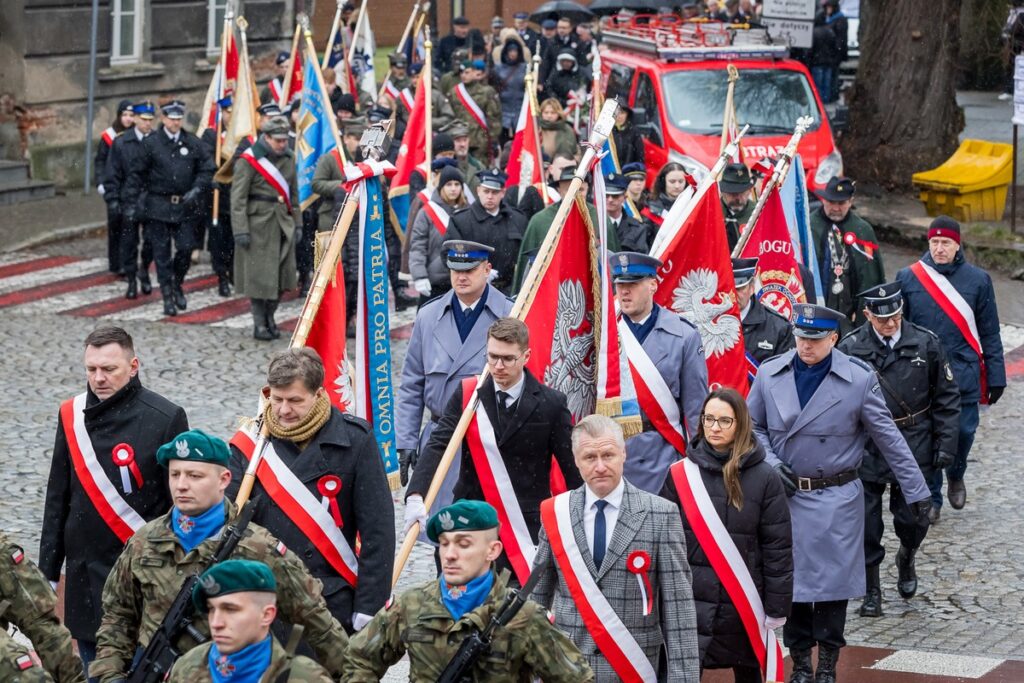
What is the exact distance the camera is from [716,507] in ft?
23.2

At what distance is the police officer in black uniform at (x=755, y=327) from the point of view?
10.0 meters

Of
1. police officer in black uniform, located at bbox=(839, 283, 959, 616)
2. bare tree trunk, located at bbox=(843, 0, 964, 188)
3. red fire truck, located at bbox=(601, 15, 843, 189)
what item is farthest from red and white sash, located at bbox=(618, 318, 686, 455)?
bare tree trunk, located at bbox=(843, 0, 964, 188)

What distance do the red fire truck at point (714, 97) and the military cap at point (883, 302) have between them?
31.1ft

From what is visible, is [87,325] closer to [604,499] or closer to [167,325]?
[167,325]

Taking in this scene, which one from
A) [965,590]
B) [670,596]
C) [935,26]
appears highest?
[935,26]

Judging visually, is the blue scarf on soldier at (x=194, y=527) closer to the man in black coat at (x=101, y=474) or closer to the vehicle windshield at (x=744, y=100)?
the man in black coat at (x=101, y=474)

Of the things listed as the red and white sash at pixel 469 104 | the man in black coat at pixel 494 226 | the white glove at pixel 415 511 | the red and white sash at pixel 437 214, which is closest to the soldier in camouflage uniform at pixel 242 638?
the white glove at pixel 415 511

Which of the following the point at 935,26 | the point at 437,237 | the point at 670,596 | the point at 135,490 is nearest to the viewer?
the point at 670,596

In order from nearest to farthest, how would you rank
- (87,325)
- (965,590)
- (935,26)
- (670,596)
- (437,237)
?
(670,596)
(965,590)
(437,237)
(87,325)
(935,26)

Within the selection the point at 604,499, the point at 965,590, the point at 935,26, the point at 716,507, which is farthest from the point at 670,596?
the point at 935,26

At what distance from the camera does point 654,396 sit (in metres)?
8.41

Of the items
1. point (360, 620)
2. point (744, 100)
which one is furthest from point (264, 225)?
point (360, 620)

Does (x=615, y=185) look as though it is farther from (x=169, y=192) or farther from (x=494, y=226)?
(x=169, y=192)

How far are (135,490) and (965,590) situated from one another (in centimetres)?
493
